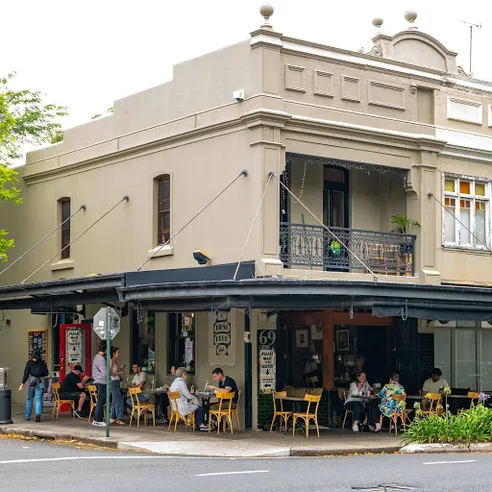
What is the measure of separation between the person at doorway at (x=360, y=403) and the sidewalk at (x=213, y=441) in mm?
391

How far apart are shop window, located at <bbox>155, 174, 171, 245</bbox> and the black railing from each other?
10.5ft

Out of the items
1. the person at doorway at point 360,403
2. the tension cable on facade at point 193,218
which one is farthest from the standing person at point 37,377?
the person at doorway at point 360,403

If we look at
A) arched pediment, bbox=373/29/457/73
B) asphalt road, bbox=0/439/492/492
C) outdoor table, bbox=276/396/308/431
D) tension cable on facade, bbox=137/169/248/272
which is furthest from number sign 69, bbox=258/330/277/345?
arched pediment, bbox=373/29/457/73

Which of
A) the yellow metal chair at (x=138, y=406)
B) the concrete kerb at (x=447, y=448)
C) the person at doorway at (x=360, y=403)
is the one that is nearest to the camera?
the concrete kerb at (x=447, y=448)

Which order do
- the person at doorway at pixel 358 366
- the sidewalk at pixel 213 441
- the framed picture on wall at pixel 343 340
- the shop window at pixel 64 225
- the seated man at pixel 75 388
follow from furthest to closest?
the shop window at pixel 64 225
the seated man at pixel 75 388
the framed picture on wall at pixel 343 340
the person at doorway at pixel 358 366
the sidewalk at pixel 213 441

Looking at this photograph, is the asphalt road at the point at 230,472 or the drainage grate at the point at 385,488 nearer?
the drainage grate at the point at 385,488

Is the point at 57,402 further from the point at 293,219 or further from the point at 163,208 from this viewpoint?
the point at 293,219

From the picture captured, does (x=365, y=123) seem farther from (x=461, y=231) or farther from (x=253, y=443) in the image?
(x=253, y=443)

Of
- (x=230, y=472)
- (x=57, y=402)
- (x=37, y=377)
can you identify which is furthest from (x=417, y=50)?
(x=230, y=472)

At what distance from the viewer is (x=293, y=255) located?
21.3 m

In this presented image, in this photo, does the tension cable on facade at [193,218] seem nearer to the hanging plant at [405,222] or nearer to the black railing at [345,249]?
the black railing at [345,249]

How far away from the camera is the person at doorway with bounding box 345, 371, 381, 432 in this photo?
2183 cm

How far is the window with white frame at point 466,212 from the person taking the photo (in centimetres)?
2389

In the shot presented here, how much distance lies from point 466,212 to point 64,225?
10024 millimetres
